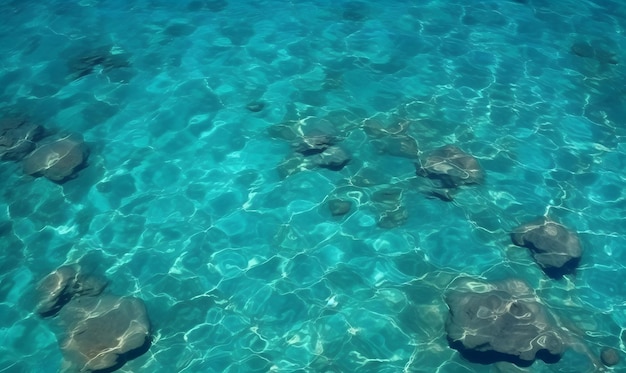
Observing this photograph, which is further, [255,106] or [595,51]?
[595,51]

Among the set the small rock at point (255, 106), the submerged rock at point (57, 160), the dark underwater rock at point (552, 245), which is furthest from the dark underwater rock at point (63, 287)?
the dark underwater rock at point (552, 245)

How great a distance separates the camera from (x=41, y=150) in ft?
49.3

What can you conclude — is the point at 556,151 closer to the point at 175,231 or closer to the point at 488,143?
the point at 488,143

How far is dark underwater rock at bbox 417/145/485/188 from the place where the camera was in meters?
14.5

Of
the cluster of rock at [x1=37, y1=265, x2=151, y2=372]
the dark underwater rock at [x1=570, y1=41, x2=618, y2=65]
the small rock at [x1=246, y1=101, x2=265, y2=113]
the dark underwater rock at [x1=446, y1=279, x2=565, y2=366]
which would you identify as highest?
the dark underwater rock at [x1=570, y1=41, x2=618, y2=65]

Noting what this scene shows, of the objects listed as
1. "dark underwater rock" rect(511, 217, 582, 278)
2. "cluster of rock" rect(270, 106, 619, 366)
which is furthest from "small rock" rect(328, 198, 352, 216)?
"dark underwater rock" rect(511, 217, 582, 278)

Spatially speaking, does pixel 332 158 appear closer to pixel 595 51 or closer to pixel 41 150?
pixel 41 150

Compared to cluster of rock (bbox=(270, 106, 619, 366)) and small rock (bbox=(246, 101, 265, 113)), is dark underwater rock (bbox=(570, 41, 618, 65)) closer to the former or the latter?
cluster of rock (bbox=(270, 106, 619, 366))

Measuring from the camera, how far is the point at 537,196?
1447 cm

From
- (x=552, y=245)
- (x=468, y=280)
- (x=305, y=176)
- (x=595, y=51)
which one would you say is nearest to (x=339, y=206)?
(x=305, y=176)

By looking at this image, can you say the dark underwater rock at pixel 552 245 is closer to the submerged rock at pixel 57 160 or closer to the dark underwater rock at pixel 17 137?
the submerged rock at pixel 57 160

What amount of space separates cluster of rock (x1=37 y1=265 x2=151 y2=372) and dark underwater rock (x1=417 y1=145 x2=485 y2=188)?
7.80 m

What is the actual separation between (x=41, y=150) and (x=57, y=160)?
2.12ft

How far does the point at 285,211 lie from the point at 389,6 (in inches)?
421
